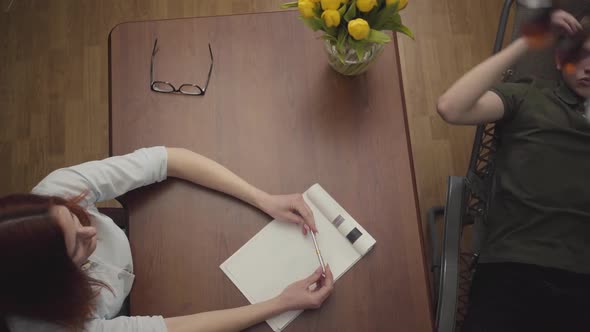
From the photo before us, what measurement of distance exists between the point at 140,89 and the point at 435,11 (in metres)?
1.45

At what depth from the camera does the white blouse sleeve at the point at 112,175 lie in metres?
0.98

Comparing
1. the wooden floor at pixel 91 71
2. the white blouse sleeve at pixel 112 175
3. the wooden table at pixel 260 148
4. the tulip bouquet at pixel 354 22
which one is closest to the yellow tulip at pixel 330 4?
the tulip bouquet at pixel 354 22

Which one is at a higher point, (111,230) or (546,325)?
(111,230)

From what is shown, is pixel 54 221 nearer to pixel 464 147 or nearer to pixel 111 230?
pixel 111 230

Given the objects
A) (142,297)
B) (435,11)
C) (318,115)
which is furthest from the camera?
(435,11)

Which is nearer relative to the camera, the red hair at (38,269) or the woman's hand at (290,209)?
the red hair at (38,269)

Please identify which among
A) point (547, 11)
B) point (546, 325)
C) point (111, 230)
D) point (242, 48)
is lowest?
point (546, 325)

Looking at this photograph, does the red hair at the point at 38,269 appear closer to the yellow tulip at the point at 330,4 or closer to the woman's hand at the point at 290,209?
the woman's hand at the point at 290,209

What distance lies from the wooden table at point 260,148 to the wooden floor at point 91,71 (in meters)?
0.88

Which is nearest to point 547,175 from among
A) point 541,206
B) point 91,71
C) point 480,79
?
point 541,206

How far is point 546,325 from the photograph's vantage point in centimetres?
116

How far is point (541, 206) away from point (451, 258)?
0.28m

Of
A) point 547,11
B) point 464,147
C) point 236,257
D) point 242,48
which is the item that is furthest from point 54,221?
point 464,147

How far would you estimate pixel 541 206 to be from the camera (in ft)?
3.79
